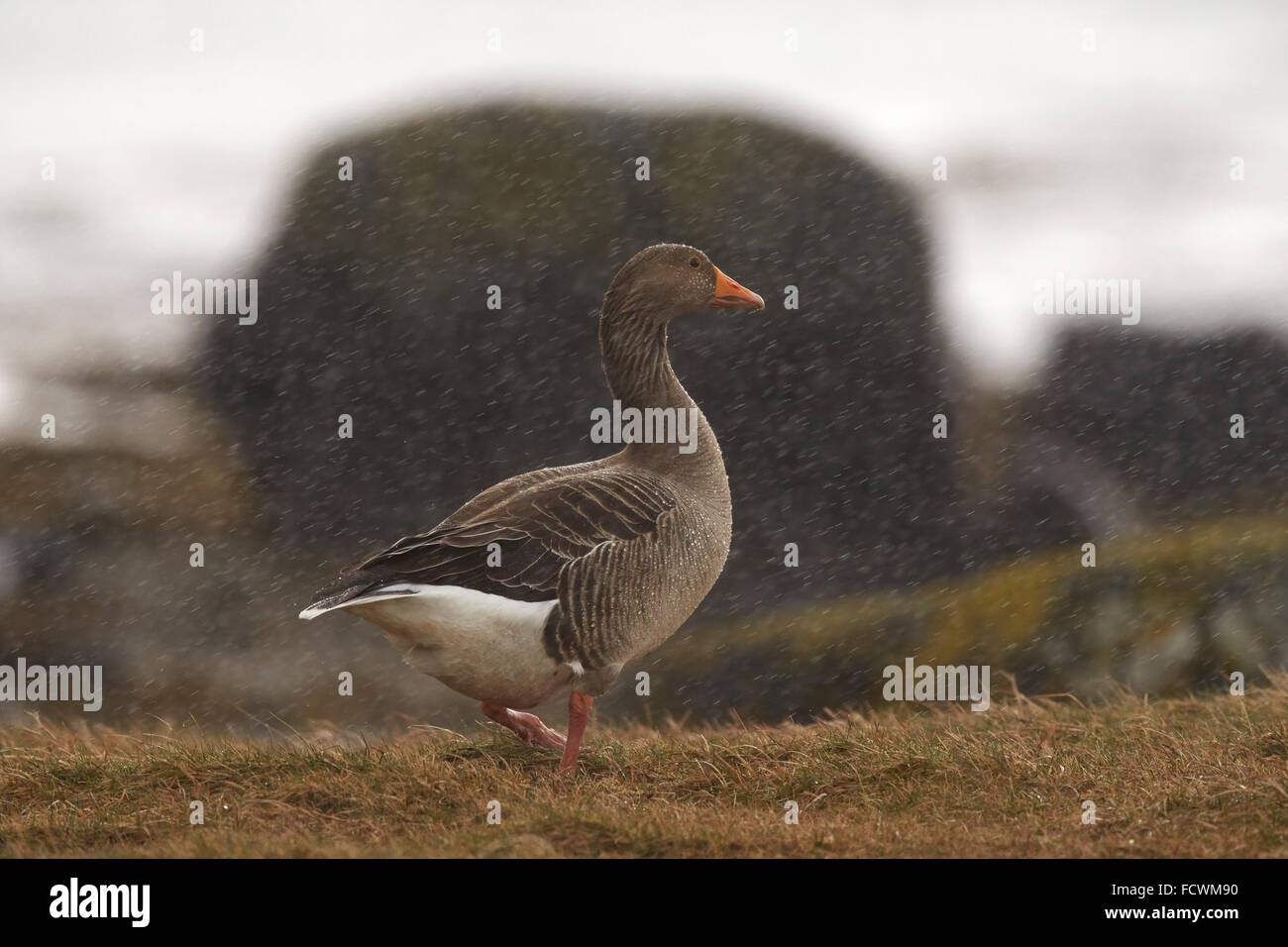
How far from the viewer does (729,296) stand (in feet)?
27.3

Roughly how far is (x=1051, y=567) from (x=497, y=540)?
8836 millimetres

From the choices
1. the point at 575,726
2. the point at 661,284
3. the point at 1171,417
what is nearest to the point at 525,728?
the point at 575,726

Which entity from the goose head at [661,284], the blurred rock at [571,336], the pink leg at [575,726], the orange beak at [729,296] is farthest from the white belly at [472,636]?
the blurred rock at [571,336]

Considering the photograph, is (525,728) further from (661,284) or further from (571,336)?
(571,336)

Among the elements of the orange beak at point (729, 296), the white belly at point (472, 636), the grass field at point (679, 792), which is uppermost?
the orange beak at point (729, 296)

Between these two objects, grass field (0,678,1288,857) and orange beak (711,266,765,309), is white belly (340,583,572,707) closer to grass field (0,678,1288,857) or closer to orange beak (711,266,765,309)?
grass field (0,678,1288,857)

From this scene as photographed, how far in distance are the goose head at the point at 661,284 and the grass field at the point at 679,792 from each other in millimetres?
2958

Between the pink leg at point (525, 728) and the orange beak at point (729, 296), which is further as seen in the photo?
the orange beak at point (729, 296)

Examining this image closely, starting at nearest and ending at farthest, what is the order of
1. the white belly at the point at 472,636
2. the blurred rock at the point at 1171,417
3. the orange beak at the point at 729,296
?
1. the white belly at the point at 472,636
2. the orange beak at the point at 729,296
3. the blurred rock at the point at 1171,417

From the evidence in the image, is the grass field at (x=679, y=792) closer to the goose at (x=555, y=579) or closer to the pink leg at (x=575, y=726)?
the pink leg at (x=575, y=726)

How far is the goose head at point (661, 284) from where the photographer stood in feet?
26.6

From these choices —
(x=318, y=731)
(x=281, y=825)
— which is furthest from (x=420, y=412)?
(x=281, y=825)

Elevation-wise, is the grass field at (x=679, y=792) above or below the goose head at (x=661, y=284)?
below

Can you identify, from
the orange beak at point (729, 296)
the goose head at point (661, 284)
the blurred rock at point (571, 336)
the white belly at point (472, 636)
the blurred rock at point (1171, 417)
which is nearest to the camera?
the white belly at point (472, 636)
